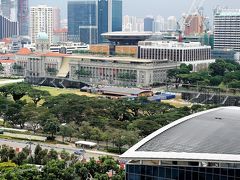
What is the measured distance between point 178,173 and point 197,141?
1.33 m

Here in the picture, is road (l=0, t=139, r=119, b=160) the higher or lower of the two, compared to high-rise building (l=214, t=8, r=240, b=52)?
lower

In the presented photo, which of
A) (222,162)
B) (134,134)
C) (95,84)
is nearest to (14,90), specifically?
(95,84)

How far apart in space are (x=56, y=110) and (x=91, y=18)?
83.6m

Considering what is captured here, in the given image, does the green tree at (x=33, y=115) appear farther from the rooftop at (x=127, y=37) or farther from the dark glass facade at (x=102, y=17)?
the dark glass facade at (x=102, y=17)

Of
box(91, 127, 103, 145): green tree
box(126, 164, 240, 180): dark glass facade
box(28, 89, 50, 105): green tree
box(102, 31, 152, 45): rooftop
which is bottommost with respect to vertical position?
box(91, 127, 103, 145): green tree

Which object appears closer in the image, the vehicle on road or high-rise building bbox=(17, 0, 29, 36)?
the vehicle on road

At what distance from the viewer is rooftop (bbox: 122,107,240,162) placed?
1362 cm

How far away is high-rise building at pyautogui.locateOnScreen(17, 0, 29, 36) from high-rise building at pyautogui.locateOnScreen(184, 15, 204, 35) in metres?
50.0

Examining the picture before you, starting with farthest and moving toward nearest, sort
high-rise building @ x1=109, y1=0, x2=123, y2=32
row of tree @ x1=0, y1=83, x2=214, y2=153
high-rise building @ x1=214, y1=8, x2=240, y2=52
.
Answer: high-rise building @ x1=109, y1=0, x2=123, y2=32 < high-rise building @ x1=214, y1=8, x2=240, y2=52 < row of tree @ x1=0, y1=83, x2=214, y2=153

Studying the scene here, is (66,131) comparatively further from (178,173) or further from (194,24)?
(194,24)

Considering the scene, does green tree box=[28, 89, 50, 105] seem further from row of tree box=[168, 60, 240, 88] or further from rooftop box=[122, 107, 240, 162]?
rooftop box=[122, 107, 240, 162]

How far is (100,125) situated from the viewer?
29.8 m

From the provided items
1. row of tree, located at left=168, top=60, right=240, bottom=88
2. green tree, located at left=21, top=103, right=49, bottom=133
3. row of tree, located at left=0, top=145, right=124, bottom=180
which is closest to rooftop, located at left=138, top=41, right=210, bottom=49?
row of tree, located at left=168, top=60, right=240, bottom=88

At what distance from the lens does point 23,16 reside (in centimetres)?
13550
